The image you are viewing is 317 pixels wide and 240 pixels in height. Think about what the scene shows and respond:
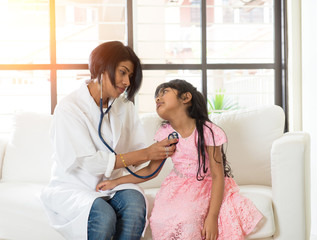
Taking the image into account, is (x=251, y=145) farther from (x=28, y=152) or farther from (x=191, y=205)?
(x=28, y=152)

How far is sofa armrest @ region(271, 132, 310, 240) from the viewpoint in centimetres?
185

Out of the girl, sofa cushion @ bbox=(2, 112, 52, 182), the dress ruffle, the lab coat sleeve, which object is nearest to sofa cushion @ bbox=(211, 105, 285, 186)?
the girl

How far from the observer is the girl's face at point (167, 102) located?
6.23 feet

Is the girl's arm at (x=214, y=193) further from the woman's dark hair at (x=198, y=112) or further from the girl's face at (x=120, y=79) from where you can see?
the girl's face at (x=120, y=79)

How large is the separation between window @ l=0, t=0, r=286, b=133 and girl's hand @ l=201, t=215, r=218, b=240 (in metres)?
0.93

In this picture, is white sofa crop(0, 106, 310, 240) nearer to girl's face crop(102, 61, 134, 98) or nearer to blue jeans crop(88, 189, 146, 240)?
blue jeans crop(88, 189, 146, 240)

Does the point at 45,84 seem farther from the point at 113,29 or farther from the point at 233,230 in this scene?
the point at 233,230

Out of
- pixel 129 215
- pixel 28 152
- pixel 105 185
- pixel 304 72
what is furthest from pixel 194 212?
pixel 304 72

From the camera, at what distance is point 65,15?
766cm

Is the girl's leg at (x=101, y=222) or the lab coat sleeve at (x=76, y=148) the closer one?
the girl's leg at (x=101, y=222)

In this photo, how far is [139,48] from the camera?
534 centimetres

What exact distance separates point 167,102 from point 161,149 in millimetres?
252

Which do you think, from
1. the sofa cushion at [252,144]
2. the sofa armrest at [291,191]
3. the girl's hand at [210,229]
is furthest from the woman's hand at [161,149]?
the sofa cushion at [252,144]

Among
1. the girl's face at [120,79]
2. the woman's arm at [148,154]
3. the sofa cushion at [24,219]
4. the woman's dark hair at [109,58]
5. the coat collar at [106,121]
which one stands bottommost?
the sofa cushion at [24,219]
